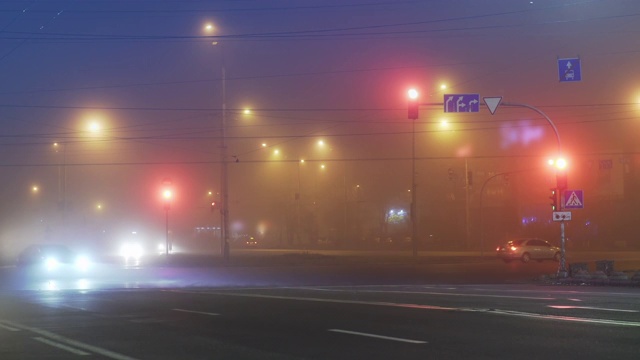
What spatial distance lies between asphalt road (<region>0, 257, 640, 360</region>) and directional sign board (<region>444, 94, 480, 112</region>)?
696 cm

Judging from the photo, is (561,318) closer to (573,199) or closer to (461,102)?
(461,102)

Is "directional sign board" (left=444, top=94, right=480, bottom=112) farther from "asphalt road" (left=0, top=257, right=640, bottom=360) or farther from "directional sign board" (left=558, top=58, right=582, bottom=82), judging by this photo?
"asphalt road" (left=0, top=257, right=640, bottom=360)

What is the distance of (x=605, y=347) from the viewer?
995cm

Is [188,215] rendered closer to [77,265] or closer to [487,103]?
[77,265]

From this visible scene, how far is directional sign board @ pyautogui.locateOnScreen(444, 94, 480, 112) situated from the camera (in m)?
24.5

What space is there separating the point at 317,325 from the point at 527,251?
34.5 m

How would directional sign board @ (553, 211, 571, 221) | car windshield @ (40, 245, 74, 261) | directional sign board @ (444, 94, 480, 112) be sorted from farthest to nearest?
car windshield @ (40, 245, 74, 261)
directional sign board @ (553, 211, 571, 221)
directional sign board @ (444, 94, 480, 112)

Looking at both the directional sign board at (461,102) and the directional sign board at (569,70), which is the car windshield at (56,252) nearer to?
the directional sign board at (461,102)

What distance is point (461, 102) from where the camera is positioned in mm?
24609

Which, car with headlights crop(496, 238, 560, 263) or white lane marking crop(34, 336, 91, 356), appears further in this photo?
car with headlights crop(496, 238, 560, 263)

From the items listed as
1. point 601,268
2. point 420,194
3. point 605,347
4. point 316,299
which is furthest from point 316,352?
point 420,194

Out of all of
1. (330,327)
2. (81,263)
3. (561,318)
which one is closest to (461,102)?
(561,318)

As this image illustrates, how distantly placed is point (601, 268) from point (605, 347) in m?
20.7

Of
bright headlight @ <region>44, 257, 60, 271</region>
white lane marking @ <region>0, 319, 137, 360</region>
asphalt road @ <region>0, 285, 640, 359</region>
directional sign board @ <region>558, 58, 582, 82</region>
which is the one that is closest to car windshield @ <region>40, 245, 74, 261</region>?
bright headlight @ <region>44, 257, 60, 271</region>
